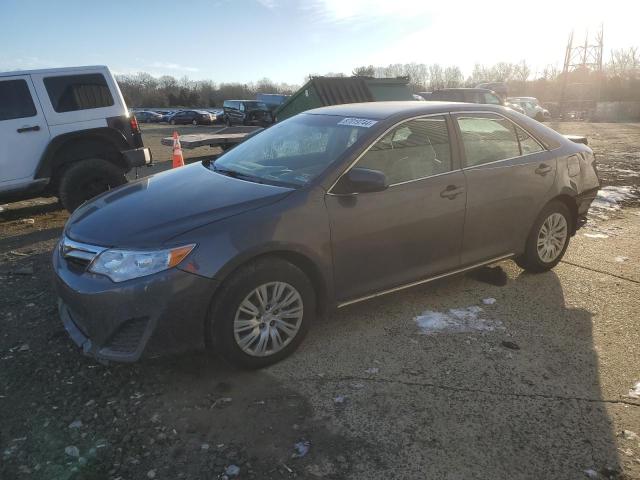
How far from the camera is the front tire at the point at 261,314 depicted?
9.90ft

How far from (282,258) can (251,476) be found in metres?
1.29

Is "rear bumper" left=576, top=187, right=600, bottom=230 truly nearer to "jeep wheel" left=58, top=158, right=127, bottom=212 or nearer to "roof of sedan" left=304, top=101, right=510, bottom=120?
"roof of sedan" left=304, top=101, right=510, bottom=120

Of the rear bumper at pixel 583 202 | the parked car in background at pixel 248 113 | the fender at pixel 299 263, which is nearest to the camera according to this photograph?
the fender at pixel 299 263

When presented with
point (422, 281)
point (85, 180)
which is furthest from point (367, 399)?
point (85, 180)

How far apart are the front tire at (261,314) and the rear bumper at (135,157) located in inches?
189

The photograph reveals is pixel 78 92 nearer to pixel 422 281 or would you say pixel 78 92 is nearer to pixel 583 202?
pixel 422 281

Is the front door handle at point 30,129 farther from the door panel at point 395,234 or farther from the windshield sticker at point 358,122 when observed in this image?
the door panel at point 395,234

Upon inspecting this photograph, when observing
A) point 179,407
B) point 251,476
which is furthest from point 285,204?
point 251,476

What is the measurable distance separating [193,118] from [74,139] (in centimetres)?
3867

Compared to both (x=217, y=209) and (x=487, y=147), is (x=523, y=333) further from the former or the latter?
(x=217, y=209)

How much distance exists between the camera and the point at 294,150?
4.01m

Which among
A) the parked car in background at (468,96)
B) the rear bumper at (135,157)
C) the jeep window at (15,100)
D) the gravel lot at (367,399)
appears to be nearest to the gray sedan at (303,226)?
the gravel lot at (367,399)

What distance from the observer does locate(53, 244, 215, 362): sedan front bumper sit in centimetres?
284

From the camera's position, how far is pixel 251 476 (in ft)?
7.87
